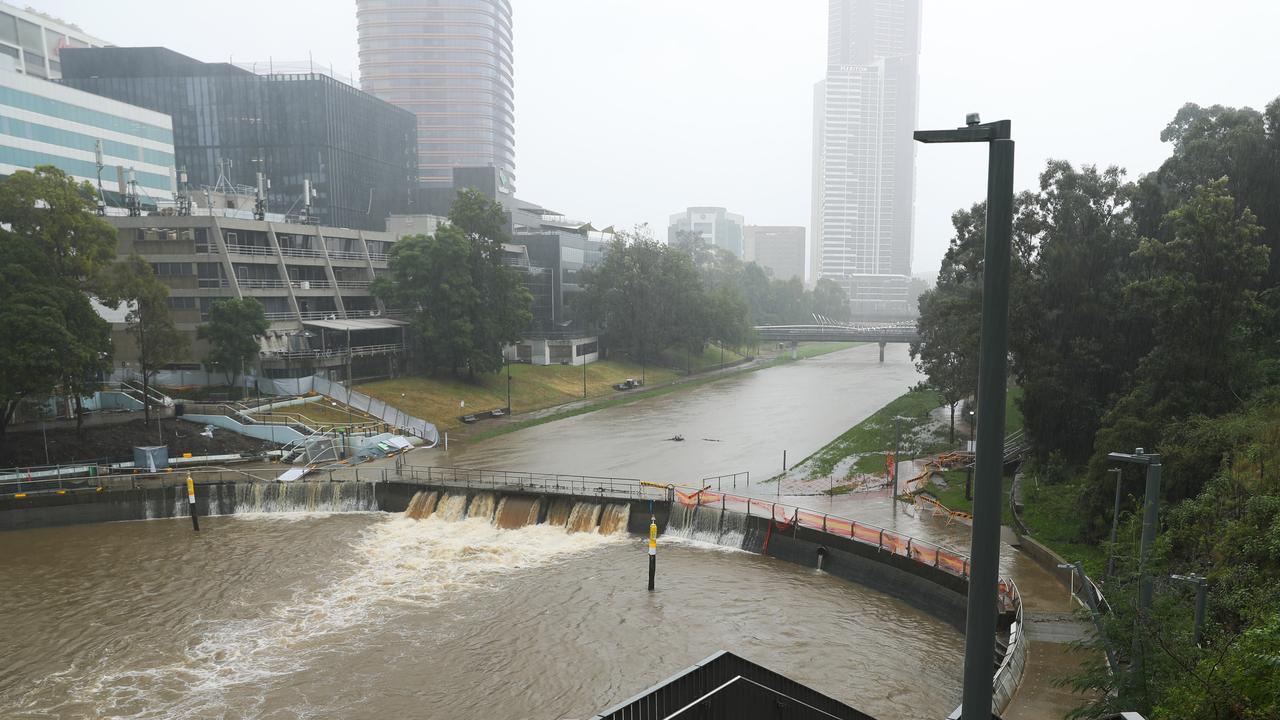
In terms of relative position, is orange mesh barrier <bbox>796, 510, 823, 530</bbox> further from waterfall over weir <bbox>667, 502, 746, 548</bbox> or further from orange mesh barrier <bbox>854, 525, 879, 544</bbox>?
waterfall over weir <bbox>667, 502, 746, 548</bbox>

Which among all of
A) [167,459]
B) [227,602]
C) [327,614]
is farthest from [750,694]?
[167,459]

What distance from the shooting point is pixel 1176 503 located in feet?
79.9

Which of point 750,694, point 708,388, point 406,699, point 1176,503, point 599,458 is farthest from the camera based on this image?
point 708,388

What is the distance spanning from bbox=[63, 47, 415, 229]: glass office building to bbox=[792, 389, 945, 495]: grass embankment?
258 feet

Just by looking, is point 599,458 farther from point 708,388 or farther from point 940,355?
point 708,388

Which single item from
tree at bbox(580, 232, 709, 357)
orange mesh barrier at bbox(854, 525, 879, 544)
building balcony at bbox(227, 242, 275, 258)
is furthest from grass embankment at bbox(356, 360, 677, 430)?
orange mesh barrier at bbox(854, 525, 879, 544)

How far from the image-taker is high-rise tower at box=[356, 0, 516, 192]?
557ft

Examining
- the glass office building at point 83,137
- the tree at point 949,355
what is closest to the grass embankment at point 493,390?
the glass office building at point 83,137

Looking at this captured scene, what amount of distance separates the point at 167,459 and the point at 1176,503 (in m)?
47.3

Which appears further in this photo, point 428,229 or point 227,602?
point 428,229

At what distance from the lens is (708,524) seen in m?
33.8

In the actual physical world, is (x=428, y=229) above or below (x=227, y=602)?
above

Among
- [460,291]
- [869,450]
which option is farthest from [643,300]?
[869,450]

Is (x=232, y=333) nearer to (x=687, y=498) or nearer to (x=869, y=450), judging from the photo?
(x=687, y=498)
